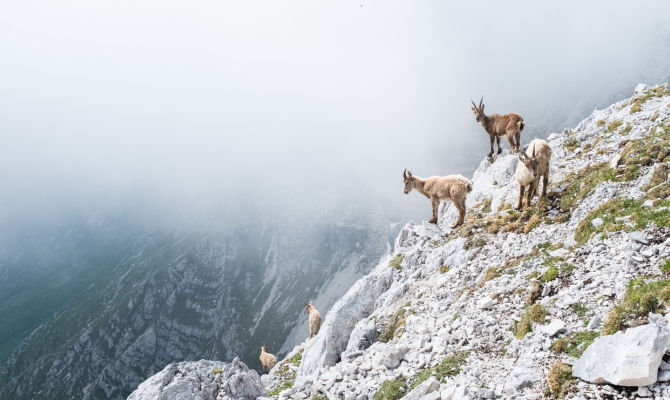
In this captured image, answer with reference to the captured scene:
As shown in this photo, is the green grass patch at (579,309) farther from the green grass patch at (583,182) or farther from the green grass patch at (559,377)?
the green grass patch at (583,182)

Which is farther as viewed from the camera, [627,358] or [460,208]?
[460,208]

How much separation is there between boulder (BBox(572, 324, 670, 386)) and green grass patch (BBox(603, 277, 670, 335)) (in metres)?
1.03

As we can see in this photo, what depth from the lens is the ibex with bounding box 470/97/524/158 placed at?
1180 inches

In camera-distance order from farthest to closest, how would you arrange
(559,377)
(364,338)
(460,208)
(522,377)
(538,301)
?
(460,208), (364,338), (538,301), (522,377), (559,377)

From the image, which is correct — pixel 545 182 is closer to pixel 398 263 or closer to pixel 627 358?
pixel 398 263

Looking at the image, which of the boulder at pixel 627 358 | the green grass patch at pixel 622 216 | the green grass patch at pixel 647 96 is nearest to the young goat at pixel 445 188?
the green grass patch at pixel 622 216

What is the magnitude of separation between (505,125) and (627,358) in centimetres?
2672

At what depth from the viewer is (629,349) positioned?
746 cm

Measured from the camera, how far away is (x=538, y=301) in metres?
12.7

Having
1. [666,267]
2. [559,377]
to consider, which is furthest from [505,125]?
[559,377]

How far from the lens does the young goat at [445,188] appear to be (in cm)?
2328

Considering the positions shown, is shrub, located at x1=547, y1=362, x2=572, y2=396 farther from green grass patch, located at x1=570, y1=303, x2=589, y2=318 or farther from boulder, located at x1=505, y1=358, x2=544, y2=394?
green grass patch, located at x1=570, y1=303, x2=589, y2=318

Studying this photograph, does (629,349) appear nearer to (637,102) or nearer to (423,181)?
(423,181)

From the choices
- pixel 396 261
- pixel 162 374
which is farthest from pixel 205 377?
pixel 396 261
